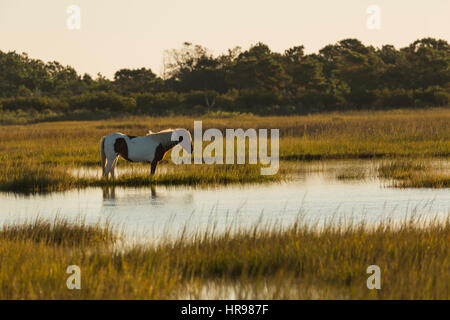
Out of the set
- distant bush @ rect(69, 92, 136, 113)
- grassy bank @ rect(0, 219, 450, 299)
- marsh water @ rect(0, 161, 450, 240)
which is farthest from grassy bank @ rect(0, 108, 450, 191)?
distant bush @ rect(69, 92, 136, 113)

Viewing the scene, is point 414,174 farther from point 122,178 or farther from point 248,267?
point 248,267

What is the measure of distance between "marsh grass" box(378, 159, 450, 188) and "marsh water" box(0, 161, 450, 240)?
17.6 inches

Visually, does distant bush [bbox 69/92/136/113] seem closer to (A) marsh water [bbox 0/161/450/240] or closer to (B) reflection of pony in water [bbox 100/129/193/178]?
(B) reflection of pony in water [bbox 100/129/193/178]

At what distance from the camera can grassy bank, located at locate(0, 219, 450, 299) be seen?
23.3 feet

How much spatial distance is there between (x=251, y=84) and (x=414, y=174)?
172 feet

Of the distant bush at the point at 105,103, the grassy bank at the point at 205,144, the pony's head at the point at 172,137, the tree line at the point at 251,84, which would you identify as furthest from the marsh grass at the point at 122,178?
the distant bush at the point at 105,103

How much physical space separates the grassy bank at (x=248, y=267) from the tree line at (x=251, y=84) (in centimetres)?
4712

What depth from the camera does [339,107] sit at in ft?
199

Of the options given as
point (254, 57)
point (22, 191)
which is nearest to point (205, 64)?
point (254, 57)

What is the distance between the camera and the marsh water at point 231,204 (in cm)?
1228

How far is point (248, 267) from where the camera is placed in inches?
326

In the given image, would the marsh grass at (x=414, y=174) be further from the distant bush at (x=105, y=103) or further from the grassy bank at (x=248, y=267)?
the distant bush at (x=105, y=103)

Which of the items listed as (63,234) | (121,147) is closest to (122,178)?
(121,147)
